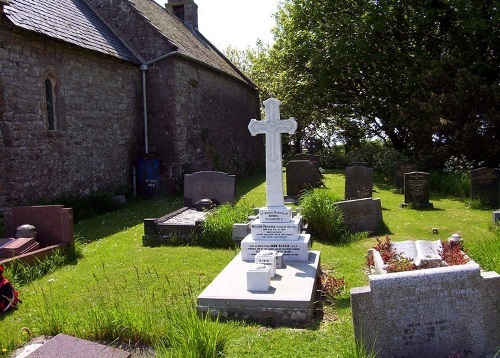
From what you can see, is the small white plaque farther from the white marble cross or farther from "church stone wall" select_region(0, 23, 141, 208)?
"church stone wall" select_region(0, 23, 141, 208)

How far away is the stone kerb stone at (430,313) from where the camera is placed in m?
4.24

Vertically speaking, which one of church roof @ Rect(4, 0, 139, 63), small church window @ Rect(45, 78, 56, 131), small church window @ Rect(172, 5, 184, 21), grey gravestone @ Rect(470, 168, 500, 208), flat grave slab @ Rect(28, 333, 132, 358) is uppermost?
small church window @ Rect(172, 5, 184, 21)

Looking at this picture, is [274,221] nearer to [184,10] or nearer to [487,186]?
[487,186]

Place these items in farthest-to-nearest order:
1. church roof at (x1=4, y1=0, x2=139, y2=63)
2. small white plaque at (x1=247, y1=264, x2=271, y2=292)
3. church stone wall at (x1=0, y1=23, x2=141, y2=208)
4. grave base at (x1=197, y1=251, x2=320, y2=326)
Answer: church roof at (x1=4, y1=0, x2=139, y2=63)
church stone wall at (x1=0, y1=23, x2=141, y2=208)
small white plaque at (x1=247, y1=264, x2=271, y2=292)
grave base at (x1=197, y1=251, x2=320, y2=326)

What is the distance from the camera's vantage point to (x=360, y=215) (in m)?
10.6

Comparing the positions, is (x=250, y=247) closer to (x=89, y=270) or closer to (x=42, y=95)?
(x=89, y=270)

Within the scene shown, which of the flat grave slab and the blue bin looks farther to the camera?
the blue bin

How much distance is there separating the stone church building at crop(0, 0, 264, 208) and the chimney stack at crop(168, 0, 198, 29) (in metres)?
5.15

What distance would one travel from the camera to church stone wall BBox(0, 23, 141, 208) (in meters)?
11.3

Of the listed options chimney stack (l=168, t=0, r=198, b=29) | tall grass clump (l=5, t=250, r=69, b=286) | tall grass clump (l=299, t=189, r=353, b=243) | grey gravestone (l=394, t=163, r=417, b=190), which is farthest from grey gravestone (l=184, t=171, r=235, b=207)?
chimney stack (l=168, t=0, r=198, b=29)

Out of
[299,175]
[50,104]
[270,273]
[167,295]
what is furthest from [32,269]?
[299,175]

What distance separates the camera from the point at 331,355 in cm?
455

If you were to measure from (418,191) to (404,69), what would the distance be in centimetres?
985

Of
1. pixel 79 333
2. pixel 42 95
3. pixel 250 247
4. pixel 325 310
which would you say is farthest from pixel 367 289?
pixel 42 95
